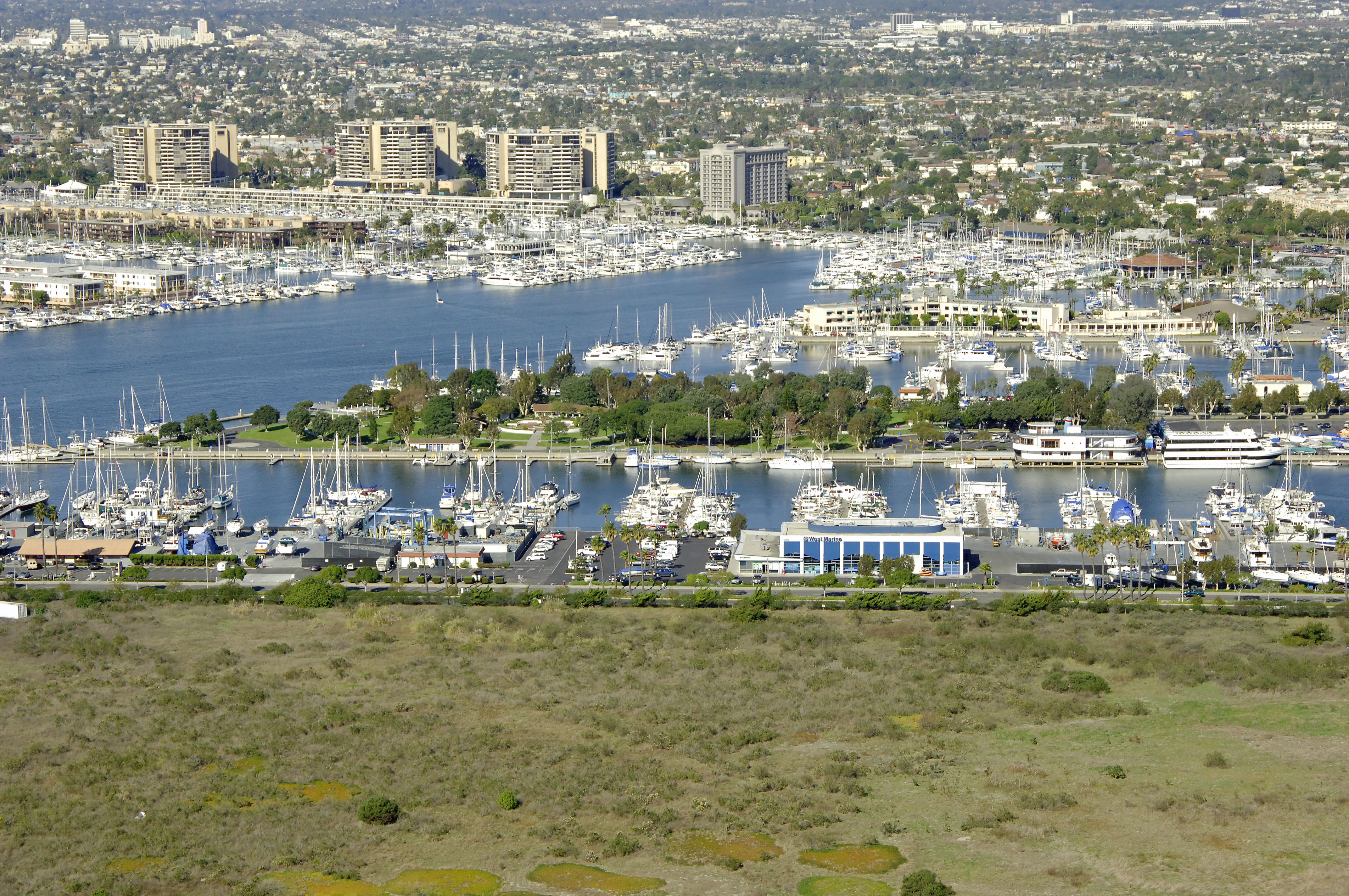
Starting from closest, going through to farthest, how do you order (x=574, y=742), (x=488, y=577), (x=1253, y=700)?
(x=574, y=742) < (x=1253, y=700) < (x=488, y=577)

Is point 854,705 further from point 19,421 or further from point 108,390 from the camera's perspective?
point 108,390

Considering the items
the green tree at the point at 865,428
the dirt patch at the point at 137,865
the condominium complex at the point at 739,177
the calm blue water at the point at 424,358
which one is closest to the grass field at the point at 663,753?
the dirt patch at the point at 137,865

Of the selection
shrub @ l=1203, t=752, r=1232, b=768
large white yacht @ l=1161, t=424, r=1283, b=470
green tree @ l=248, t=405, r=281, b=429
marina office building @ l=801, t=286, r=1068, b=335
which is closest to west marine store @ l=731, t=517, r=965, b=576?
shrub @ l=1203, t=752, r=1232, b=768

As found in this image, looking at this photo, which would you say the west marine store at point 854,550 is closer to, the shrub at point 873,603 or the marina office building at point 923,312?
the shrub at point 873,603

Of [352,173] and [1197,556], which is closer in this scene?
[1197,556]

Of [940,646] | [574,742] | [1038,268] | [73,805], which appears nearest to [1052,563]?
[940,646]

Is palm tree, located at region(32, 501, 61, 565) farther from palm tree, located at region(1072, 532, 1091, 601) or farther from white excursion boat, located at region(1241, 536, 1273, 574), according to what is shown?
white excursion boat, located at region(1241, 536, 1273, 574)

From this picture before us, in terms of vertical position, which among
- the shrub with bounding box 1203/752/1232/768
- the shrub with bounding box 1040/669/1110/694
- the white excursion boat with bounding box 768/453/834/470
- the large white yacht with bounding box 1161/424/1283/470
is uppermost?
the large white yacht with bounding box 1161/424/1283/470
